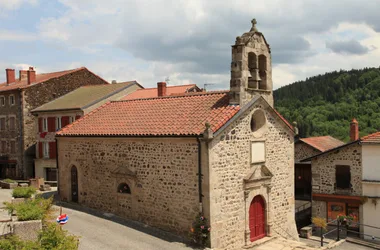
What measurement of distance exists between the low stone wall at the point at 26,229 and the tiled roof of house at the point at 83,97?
17.9 metres

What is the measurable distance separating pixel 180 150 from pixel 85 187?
6923 mm

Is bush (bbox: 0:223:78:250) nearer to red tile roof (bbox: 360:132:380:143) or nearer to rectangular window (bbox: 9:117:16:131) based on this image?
red tile roof (bbox: 360:132:380:143)

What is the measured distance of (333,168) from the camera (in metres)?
23.8

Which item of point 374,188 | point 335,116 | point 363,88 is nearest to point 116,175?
point 374,188

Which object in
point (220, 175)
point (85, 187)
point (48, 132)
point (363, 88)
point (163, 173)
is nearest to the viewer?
point (220, 175)

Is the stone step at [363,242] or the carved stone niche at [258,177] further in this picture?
the stone step at [363,242]

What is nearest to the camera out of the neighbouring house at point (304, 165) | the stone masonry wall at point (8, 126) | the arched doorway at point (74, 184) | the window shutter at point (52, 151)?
the arched doorway at point (74, 184)

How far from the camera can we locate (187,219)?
Answer: 14727 mm

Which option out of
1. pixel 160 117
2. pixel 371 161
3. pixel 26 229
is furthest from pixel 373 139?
pixel 26 229

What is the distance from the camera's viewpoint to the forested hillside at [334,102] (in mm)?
65312

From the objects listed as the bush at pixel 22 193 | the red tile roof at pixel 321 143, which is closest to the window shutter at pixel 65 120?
the bush at pixel 22 193

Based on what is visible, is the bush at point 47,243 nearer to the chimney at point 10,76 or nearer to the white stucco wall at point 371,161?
the white stucco wall at point 371,161

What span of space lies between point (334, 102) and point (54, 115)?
64.9 metres

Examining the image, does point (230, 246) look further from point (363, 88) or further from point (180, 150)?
point (363, 88)
